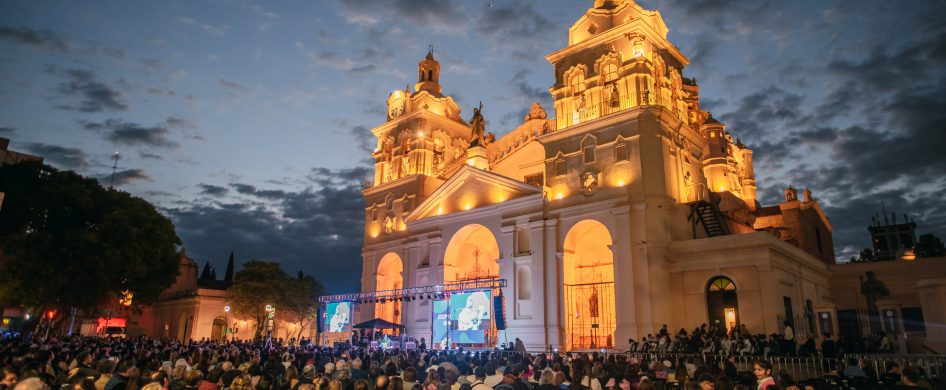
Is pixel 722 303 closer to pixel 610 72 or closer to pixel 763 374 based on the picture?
pixel 610 72

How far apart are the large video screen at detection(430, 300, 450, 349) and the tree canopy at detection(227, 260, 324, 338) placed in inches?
809

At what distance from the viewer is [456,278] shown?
118ft

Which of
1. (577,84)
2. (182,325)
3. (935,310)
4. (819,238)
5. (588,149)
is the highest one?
(577,84)

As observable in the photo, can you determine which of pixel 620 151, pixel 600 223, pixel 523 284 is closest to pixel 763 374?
pixel 600 223

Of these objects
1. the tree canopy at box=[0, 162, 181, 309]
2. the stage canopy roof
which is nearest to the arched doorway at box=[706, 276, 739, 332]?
the stage canopy roof

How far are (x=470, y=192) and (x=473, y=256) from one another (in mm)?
4508

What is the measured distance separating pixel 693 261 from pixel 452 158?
780 inches

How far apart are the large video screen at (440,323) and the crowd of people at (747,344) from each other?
10216mm

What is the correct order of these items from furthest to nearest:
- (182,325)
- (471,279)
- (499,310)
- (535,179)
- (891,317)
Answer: (182,325) < (535,179) < (471,279) < (891,317) < (499,310)

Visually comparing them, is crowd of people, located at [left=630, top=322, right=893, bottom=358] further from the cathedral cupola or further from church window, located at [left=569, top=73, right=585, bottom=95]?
the cathedral cupola

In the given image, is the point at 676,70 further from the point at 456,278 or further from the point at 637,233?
the point at 456,278

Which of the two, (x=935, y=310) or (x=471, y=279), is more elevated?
(x=471, y=279)

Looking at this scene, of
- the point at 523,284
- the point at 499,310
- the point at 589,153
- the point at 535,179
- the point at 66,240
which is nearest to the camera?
the point at 499,310

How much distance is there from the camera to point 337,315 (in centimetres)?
3569
